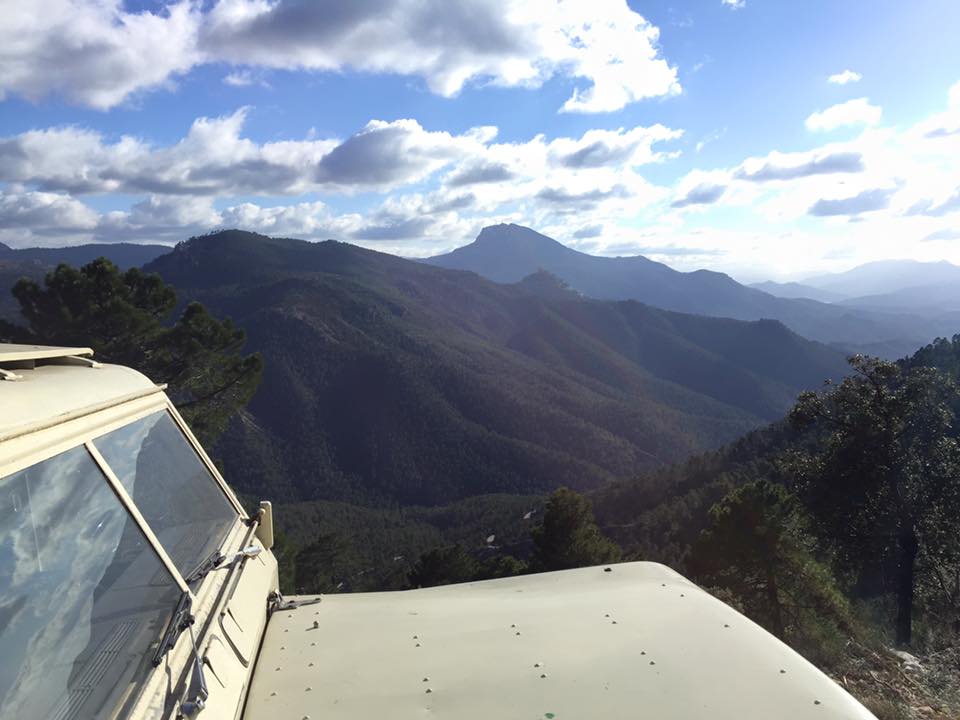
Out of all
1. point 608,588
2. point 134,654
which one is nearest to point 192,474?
point 134,654

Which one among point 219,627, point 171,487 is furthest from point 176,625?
point 171,487

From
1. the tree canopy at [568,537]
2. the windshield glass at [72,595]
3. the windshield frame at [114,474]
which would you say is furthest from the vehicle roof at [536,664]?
the tree canopy at [568,537]

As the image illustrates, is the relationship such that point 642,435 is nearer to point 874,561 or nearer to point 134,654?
point 874,561

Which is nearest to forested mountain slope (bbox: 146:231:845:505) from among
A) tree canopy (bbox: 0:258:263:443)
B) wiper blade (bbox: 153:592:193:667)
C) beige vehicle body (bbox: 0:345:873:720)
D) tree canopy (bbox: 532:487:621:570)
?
tree canopy (bbox: 532:487:621:570)

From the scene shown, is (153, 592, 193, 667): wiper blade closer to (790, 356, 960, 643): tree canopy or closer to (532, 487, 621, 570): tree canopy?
(532, 487, 621, 570): tree canopy

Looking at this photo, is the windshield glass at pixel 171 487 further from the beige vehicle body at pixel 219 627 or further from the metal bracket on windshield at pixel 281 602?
the metal bracket on windshield at pixel 281 602

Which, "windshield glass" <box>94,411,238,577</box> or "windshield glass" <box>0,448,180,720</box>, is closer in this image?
"windshield glass" <box>0,448,180,720</box>

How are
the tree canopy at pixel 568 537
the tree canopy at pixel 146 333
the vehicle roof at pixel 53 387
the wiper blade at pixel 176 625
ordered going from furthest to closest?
the tree canopy at pixel 568 537 → the tree canopy at pixel 146 333 → the wiper blade at pixel 176 625 → the vehicle roof at pixel 53 387
